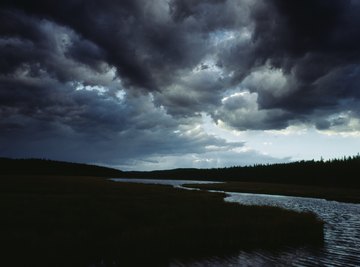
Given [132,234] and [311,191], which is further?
[311,191]

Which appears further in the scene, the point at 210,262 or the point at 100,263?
the point at 210,262

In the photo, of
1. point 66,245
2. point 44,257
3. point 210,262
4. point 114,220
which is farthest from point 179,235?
point 44,257

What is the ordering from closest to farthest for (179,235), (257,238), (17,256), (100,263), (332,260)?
(17,256) < (100,263) < (332,260) < (179,235) < (257,238)

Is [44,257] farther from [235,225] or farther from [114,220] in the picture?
[235,225]

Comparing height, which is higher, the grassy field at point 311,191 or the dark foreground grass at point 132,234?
the grassy field at point 311,191

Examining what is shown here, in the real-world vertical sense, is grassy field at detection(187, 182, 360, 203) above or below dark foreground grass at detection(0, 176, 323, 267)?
above

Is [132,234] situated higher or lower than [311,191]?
lower

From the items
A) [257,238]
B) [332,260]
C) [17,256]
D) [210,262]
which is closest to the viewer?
[17,256]

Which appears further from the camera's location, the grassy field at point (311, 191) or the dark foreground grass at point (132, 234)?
the grassy field at point (311, 191)

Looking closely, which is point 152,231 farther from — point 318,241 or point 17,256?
point 318,241

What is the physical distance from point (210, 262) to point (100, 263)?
20.9 feet

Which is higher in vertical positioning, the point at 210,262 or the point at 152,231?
the point at 152,231

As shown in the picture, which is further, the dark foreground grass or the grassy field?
the grassy field

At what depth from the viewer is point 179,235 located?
20797 millimetres
